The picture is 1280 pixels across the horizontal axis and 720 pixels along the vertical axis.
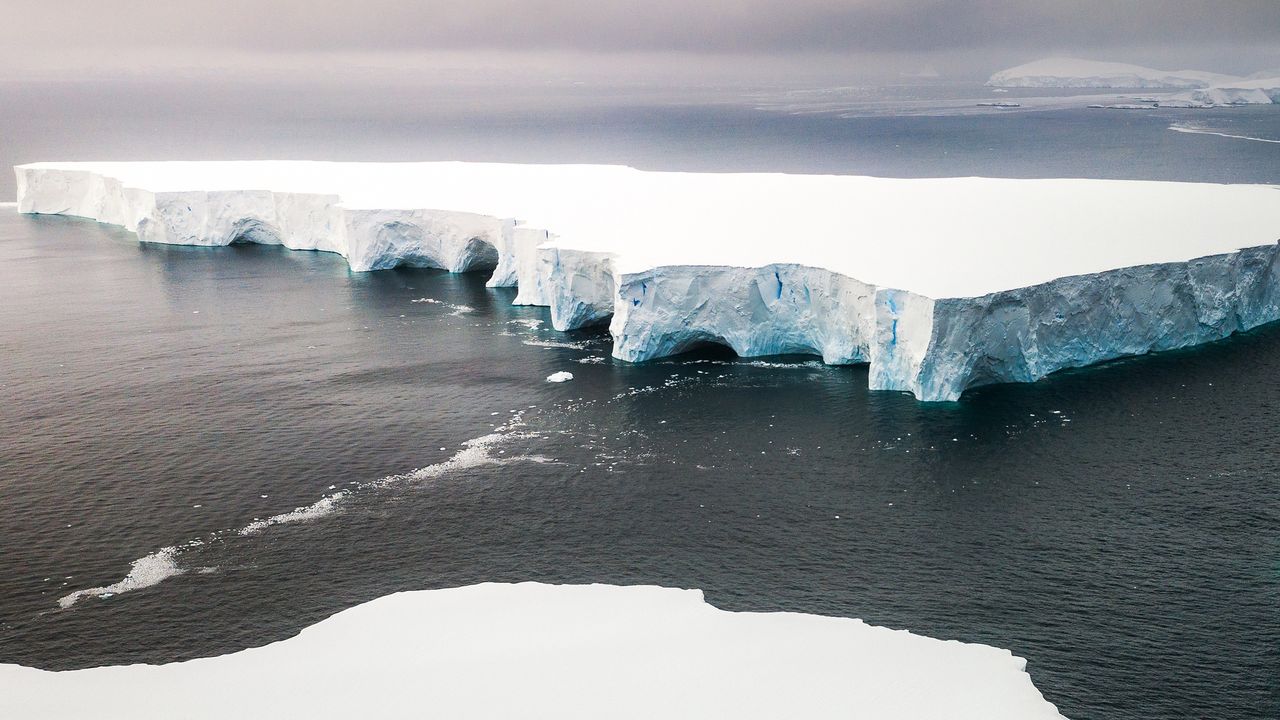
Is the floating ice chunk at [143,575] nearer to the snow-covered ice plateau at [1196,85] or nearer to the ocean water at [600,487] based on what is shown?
the ocean water at [600,487]

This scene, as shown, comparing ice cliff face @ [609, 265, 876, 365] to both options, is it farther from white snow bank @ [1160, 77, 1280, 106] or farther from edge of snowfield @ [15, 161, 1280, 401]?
white snow bank @ [1160, 77, 1280, 106]

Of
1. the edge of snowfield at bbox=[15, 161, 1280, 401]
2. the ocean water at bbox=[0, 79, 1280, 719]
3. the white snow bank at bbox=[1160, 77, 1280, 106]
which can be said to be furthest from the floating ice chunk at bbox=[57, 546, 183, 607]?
the white snow bank at bbox=[1160, 77, 1280, 106]

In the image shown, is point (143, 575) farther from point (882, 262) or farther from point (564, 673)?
point (882, 262)

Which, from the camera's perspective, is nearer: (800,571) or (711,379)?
(800,571)

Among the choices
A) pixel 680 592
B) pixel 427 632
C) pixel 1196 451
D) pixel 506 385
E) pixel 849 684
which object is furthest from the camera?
pixel 506 385

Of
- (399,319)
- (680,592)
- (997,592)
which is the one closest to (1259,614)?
(997,592)

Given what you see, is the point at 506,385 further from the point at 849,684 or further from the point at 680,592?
the point at 849,684

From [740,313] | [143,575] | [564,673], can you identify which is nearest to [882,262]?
[740,313]
